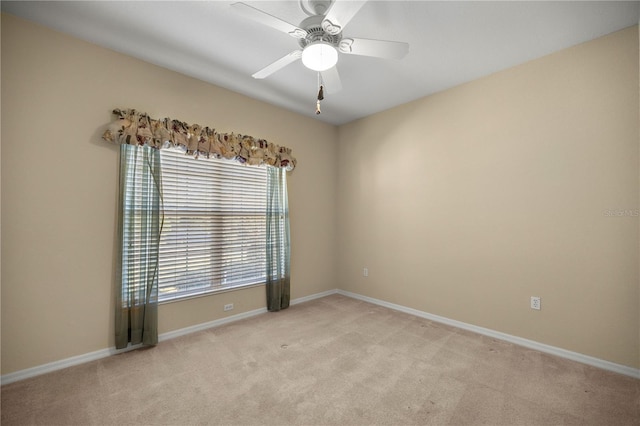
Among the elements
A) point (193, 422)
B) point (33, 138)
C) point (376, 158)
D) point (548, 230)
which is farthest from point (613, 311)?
point (33, 138)

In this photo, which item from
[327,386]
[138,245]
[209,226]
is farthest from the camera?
[209,226]

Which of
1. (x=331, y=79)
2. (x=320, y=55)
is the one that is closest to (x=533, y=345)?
(x=331, y=79)

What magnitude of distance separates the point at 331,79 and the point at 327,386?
2.43m

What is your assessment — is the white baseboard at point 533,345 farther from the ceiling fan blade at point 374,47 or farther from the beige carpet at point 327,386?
the ceiling fan blade at point 374,47

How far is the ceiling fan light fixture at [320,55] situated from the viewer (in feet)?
6.26

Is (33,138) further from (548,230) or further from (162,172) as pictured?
(548,230)

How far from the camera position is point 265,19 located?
5.66ft

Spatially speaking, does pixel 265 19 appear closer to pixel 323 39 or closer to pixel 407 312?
pixel 323 39

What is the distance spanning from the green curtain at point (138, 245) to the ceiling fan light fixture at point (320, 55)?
1776mm

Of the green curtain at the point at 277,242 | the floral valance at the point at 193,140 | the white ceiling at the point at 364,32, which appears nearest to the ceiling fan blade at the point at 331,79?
the white ceiling at the point at 364,32

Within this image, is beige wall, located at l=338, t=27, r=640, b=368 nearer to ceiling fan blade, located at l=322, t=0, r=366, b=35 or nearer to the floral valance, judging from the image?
the floral valance

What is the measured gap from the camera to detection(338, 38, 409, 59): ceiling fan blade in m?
1.89

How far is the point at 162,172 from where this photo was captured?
291cm

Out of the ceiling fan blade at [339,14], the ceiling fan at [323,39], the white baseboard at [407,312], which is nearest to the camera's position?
the ceiling fan blade at [339,14]
